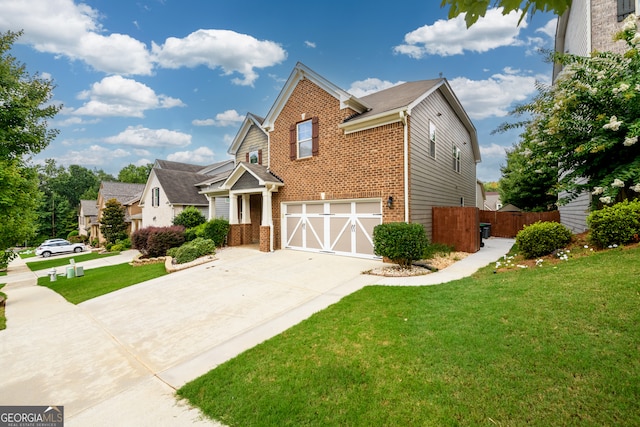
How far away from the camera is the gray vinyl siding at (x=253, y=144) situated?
16.4 m

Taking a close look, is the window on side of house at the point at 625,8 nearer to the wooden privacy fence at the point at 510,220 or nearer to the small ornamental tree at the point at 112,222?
the wooden privacy fence at the point at 510,220

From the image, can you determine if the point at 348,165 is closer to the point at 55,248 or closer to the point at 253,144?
the point at 253,144

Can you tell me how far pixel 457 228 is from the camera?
10.9 m

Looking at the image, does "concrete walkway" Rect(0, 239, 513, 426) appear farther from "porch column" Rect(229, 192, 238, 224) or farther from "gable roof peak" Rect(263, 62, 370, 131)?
"gable roof peak" Rect(263, 62, 370, 131)

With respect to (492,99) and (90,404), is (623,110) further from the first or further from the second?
(492,99)

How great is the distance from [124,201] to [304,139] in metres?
32.3

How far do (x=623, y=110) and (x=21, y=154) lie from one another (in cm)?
2447

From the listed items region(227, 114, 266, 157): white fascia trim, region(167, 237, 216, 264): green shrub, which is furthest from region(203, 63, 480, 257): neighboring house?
region(227, 114, 266, 157): white fascia trim

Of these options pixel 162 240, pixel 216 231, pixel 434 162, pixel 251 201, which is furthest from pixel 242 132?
pixel 434 162

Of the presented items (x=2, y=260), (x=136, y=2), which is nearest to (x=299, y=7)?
(x=136, y=2)

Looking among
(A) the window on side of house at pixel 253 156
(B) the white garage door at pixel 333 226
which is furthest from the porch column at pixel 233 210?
(B) the white garage door at pixel 333 226

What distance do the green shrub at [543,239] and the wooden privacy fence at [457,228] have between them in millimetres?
2802

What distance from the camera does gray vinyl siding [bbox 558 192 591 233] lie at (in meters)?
10.1

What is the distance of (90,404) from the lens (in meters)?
3.23
